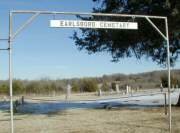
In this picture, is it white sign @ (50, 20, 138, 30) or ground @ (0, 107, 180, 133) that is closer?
white sign @ (50, 20, 138, 30)

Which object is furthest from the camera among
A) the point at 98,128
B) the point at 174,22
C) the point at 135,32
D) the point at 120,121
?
the point at 135,32

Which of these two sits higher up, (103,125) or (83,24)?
(83,24)

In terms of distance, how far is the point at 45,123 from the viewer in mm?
22297

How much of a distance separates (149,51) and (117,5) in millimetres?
3154

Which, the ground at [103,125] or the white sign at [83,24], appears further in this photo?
the ground at [103,125]

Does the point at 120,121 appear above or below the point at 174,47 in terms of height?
below

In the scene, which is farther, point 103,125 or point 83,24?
point 103,125

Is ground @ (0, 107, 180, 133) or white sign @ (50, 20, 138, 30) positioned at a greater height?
white sign @ (50, 20, 138, 30)

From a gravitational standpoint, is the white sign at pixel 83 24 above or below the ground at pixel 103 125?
above

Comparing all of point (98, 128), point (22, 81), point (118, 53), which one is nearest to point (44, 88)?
point (22, 81)

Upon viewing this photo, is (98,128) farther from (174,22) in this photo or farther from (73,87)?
(73,87)

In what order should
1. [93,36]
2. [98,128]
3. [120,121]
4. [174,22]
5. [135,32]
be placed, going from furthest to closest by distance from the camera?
[93,36] → [135,32] → [174,22] → [120,121] → [98,128]

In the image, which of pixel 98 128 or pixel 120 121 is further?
pixel 120 121

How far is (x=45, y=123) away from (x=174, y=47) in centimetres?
937
